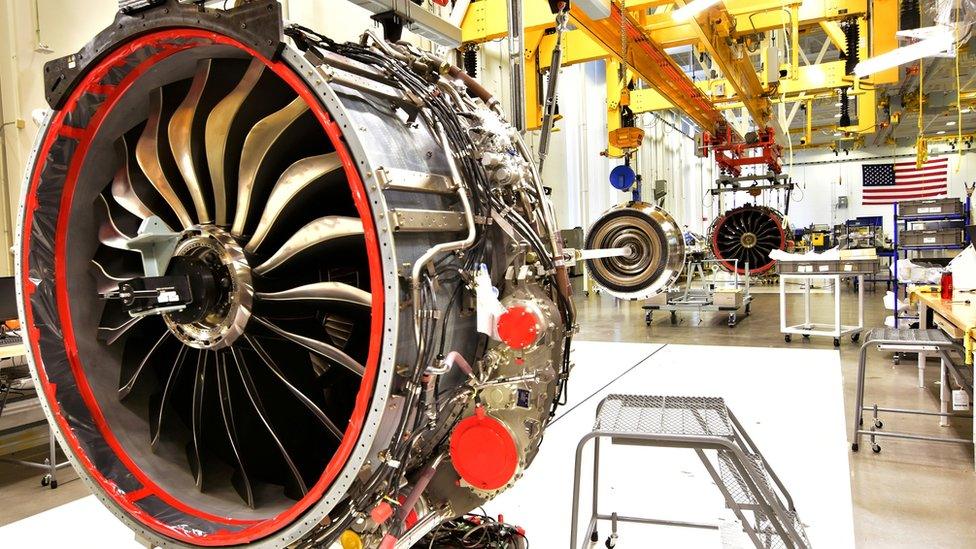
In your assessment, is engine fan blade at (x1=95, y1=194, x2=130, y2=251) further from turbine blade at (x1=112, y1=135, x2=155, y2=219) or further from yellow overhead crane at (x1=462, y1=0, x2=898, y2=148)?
yellow overhead crane at (x1=462, y1=0, x2=898, y2=148)

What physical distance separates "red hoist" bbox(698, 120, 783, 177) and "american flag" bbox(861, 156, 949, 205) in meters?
6.70

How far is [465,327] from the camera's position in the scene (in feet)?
5.84

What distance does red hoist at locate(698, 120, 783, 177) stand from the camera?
10.1 m

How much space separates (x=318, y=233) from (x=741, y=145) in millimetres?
9714

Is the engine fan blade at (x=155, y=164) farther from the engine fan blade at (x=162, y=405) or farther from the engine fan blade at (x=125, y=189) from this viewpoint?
the engine fan blade at (x=162, y=405)

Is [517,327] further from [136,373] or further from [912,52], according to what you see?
[912,52]

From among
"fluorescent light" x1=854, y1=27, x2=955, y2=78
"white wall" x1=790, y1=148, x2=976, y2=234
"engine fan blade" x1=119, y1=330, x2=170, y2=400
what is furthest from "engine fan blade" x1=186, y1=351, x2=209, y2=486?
"white wall" x1=790, y1=148, x2=976, y2=234

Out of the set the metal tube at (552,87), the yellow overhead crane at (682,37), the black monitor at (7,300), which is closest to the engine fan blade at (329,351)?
the metal tube at (552,87)

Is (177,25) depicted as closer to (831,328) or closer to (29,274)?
(29,274)

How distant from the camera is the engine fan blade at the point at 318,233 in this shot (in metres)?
1.67

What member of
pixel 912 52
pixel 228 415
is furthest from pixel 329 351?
pixel 912 52

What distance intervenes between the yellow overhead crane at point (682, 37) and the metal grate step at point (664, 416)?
326 centimetres

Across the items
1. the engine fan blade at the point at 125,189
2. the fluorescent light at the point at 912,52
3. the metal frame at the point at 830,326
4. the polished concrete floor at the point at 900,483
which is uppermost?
the fluorescent light at the point at 912,52

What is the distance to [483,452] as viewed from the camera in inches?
65.1
